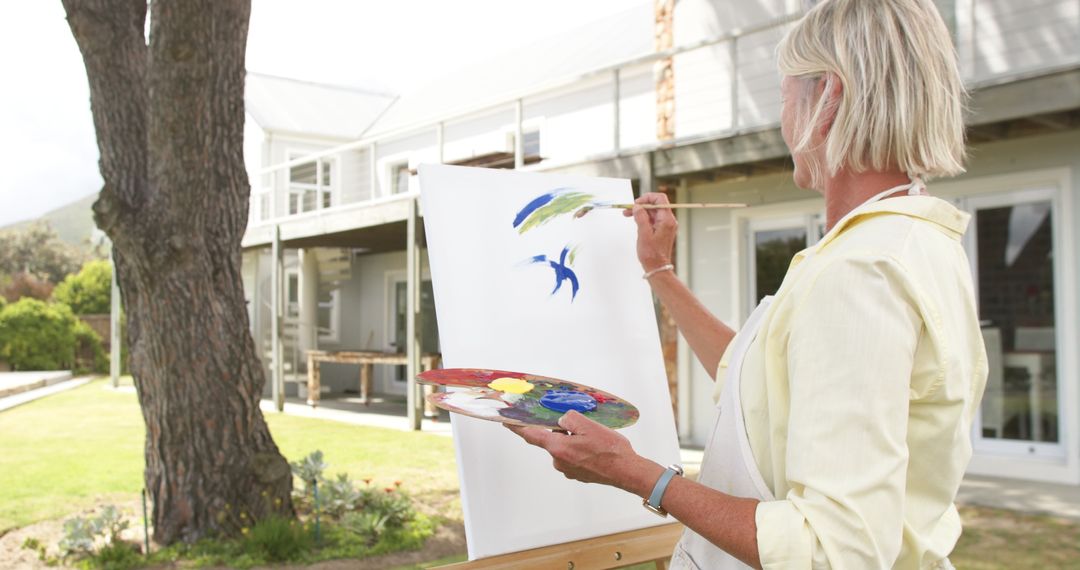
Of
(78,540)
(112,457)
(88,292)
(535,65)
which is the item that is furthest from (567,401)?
(88,292)

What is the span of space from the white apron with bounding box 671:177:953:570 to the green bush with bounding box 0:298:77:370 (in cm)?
2019

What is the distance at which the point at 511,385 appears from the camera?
170cm

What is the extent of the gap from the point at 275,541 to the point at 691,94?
5.90m

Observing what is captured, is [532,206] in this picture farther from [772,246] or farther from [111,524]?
[772,246]

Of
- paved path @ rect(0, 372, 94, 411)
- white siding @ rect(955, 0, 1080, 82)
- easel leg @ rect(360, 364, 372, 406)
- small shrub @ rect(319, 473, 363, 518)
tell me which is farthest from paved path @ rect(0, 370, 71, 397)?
white siding @ rect(955, 0, 1080, 82)

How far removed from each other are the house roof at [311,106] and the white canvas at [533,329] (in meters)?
14.9

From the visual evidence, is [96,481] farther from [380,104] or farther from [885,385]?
[380,104]

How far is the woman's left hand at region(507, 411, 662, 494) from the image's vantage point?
123cm

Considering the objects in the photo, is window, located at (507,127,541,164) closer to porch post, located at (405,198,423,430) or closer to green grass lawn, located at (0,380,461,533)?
porch post, located at (405,198,423,430)

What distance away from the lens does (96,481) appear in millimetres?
6562

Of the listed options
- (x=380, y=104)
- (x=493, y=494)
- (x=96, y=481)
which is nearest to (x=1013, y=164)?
(x=493, y=494)

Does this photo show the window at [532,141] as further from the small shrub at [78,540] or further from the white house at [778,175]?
the small shrub at [78,540]

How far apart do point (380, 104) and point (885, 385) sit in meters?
19.1

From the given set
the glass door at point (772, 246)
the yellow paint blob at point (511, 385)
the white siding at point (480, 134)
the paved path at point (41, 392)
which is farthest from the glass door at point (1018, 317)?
the paved path at point (41, 392)
